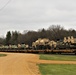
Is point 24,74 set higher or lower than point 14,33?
lower

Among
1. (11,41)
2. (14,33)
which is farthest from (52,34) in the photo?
(14,33)

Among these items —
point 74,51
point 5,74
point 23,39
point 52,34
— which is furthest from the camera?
point 23,39

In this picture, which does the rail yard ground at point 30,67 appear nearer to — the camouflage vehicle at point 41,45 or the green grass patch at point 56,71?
the green grass patch at point 56,71

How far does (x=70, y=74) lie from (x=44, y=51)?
42591 millimetres

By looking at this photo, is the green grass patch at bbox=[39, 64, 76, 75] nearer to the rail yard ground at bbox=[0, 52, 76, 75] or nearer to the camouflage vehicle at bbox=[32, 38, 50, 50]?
the rail yard ground at bbox=[0, 52, 76, 75]

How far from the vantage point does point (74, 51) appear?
56.1m

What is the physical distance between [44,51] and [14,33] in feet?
310

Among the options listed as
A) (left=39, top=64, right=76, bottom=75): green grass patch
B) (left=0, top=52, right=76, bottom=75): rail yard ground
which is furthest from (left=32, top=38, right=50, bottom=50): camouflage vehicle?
(left=39, top=64, right=76, bottom=75): green grass patch

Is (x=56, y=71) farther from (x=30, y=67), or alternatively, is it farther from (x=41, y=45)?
(x=41, y=45)

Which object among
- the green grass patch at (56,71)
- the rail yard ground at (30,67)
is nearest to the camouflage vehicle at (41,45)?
the rail yard ground at (30,67)

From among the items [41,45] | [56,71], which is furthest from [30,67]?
[41,45]

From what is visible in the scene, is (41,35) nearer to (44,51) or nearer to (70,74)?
(44,51)

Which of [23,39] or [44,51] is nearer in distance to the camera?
[44,51]

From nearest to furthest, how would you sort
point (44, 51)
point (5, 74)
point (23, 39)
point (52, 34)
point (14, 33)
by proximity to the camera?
point (5, 74)
point (44, 51)
point (52, 34)
point (23, 39)
point (14, 33)
